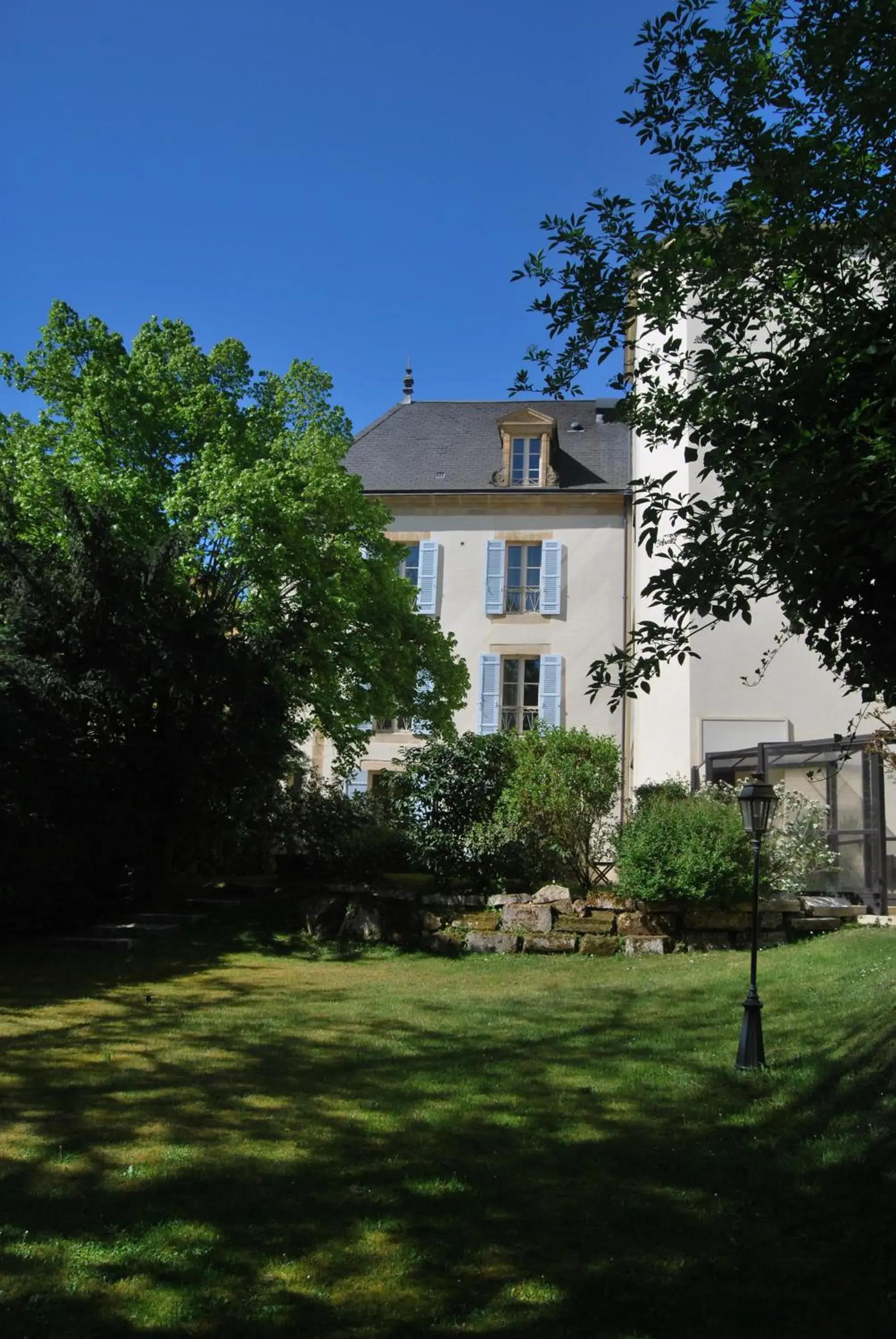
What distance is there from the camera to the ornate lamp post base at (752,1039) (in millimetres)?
6422

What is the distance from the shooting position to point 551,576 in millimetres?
24531

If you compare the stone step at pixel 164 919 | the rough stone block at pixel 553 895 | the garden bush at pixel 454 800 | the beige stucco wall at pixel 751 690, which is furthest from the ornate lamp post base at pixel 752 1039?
the beige stucco wall at pixel 751 690

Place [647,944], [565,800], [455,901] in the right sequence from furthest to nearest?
[565,800], [455,901], [647,944]

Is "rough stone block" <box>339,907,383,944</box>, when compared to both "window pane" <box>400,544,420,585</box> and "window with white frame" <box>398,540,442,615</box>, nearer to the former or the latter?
"window with white frame" <box>398,540,442,615</box>

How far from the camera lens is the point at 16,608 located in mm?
12086

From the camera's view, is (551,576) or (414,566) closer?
(551,576)

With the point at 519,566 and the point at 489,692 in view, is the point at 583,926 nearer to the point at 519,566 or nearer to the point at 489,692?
the point at 489,692

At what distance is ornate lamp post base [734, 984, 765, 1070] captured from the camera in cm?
642

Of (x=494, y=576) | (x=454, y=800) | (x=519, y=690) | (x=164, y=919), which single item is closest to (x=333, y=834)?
(x=454, y=800)

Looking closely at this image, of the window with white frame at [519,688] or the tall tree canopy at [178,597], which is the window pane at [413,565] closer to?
the window with white frame at [519,688]

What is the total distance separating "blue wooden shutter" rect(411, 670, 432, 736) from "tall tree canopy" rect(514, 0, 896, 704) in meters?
12.3

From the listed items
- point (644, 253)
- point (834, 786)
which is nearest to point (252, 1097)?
point (644, 253)

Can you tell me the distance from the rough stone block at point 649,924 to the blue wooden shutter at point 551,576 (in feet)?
43.0

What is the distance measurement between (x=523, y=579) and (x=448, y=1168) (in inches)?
817
